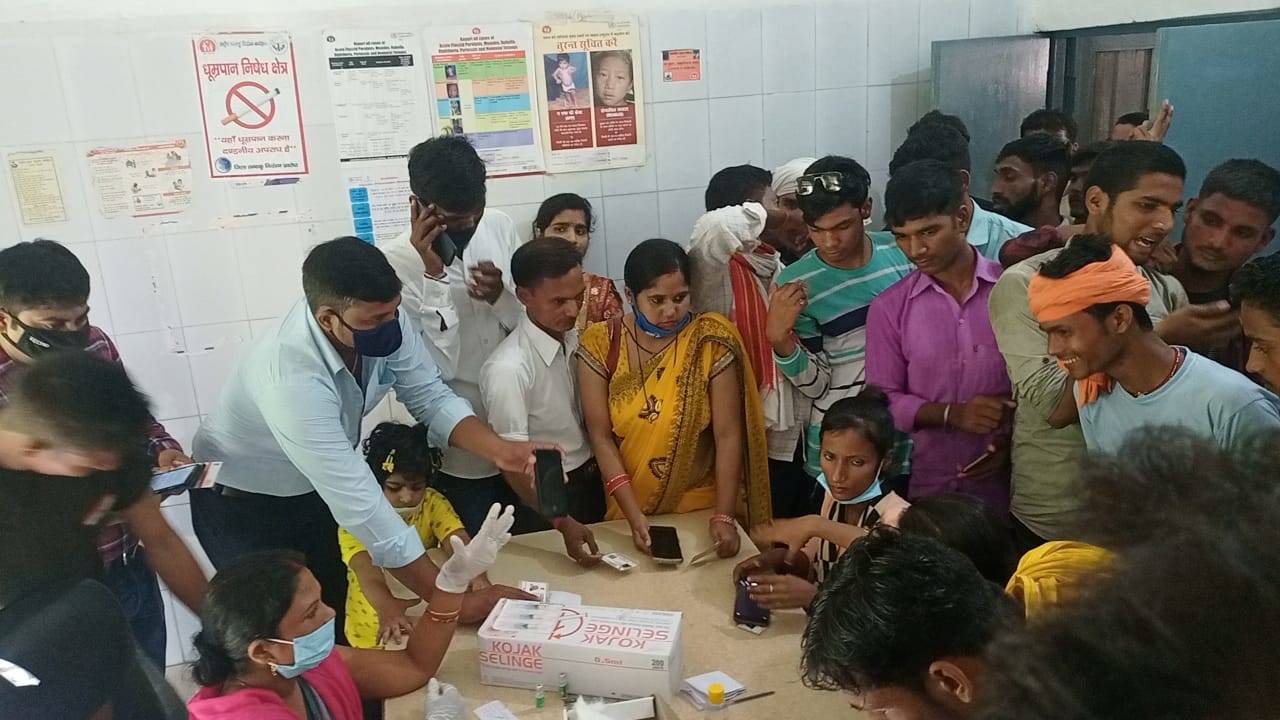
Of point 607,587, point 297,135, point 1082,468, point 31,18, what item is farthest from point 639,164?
point 1082,468

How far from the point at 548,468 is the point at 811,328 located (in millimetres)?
842

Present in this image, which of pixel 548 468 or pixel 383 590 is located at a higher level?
pixel 548 468

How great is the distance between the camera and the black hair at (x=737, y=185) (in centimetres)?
295

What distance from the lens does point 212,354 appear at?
3.04 metres

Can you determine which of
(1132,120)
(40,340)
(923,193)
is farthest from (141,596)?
(1132,120)

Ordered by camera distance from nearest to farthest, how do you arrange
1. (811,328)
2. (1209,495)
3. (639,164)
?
(1209,495), (811,328), (639,164)

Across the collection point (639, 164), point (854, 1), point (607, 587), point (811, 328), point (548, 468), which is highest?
point (854, 1)

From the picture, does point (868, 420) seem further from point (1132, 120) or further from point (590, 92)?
point (1132, 120)

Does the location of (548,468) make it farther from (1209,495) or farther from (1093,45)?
(1093,45)

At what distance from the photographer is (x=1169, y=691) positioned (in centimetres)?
50

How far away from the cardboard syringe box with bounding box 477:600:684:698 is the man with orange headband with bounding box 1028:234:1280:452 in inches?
34.5

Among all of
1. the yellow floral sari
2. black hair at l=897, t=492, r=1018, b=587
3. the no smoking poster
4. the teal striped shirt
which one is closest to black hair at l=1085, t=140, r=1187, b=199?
the teal striped shirt

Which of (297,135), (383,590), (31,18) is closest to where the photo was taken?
(383,590)

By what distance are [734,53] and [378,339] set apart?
6.36 feet
